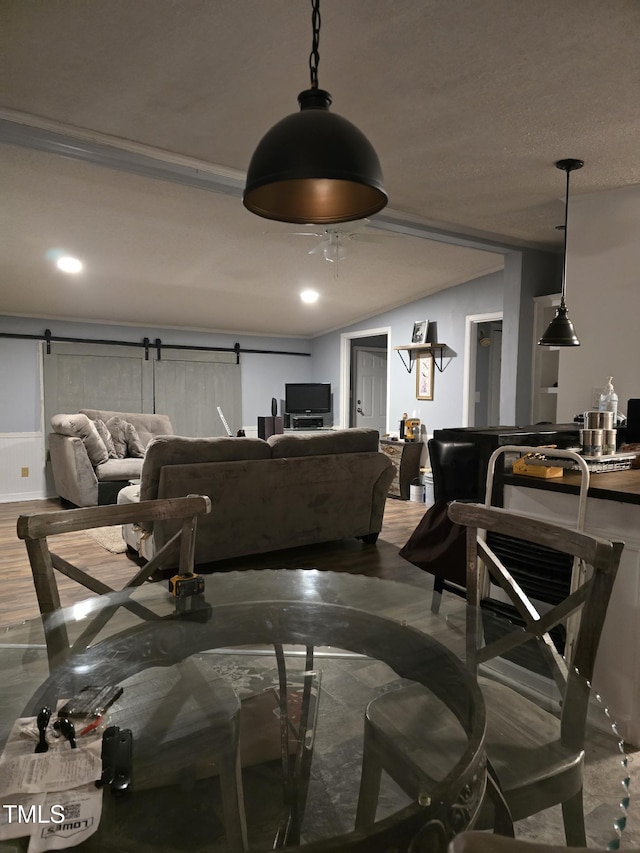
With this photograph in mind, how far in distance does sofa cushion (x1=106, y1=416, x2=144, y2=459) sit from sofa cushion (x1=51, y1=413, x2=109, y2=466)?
22.9 inches

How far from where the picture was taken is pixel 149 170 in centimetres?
350

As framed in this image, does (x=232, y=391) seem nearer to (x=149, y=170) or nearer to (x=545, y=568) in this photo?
(x=149, y=170)

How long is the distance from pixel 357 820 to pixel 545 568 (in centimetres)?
158

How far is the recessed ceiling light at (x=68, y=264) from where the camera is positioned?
17.7 ft

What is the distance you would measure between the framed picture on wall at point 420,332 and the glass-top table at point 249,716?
5.45 m

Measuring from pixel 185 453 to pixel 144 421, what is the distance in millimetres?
3520

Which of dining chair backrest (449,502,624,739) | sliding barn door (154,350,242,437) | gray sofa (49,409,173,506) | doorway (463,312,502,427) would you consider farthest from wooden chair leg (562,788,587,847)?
sliding barn door (154,350,242,437)

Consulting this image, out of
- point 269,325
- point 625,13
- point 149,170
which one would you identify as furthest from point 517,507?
point 269,325

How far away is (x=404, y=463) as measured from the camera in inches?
268

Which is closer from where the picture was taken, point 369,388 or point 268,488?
point 268,488

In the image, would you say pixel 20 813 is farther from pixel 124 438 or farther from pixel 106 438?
pixel 124 438

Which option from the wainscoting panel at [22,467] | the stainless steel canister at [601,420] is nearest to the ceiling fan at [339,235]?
the stainless steel canister at [601,420]

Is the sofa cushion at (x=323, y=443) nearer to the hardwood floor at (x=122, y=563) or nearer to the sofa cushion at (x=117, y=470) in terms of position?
the hardwood floor at (x=122, y=563)

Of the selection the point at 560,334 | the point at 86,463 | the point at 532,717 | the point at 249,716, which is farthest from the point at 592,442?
the point at 86,463
